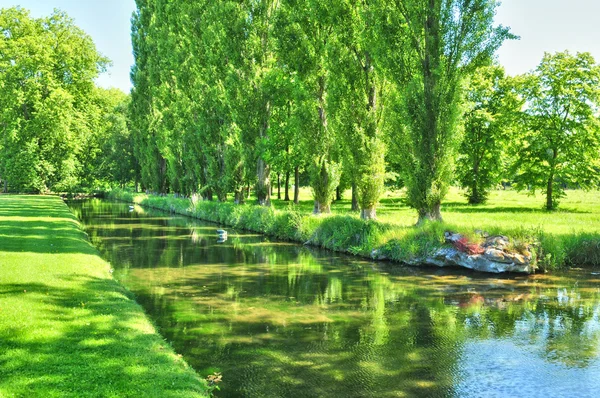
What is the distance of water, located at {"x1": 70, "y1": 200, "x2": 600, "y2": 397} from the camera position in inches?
256

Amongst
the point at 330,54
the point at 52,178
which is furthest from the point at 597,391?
the point at 52,178

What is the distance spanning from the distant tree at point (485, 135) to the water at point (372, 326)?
20.7 m

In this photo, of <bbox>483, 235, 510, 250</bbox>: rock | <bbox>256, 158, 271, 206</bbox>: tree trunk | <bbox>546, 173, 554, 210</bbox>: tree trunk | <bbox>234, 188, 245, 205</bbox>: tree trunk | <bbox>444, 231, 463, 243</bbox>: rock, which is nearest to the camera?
<bbox>483, 235, 510, 250</bbox>: rock

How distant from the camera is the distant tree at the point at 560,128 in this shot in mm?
28812

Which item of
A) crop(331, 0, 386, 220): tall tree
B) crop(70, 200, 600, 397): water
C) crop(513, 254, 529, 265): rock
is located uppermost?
crop(331, 0, 386, 220): tall tree

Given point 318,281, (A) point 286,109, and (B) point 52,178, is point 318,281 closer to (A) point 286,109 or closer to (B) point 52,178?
(A) point 286,109

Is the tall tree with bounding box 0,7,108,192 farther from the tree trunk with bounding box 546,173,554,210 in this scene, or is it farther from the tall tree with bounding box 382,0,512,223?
the tree trunk with bounding box 546,173,554,210

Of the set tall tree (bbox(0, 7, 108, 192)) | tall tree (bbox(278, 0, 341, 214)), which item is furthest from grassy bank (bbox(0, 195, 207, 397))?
tall tree (bbox(0, 7, 108, 192))

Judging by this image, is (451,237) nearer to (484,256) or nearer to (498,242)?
(484,256)

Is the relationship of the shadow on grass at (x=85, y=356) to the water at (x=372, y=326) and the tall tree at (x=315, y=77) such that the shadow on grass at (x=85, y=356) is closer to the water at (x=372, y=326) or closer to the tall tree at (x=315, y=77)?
the water at (x=372, y=326)

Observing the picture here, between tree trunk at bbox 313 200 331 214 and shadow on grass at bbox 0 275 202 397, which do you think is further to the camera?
tree trunk at bbox 313 200 331 214

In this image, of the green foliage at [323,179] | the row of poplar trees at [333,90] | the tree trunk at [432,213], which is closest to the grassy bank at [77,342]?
the tree trunk at [432,213]

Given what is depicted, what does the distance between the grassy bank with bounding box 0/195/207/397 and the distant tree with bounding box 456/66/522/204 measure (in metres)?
29.2

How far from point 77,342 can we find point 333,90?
51.5ft
